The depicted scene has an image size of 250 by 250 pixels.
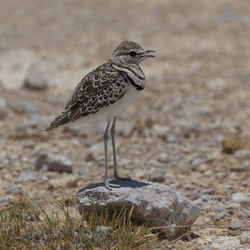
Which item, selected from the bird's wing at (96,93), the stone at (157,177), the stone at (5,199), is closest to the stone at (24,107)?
the stone at (5,199)

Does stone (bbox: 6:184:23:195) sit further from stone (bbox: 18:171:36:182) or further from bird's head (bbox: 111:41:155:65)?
bird's head (bbox: 111:41:155:65)

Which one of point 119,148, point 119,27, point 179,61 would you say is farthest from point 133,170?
point 119,27

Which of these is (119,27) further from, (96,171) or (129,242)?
(129,242)

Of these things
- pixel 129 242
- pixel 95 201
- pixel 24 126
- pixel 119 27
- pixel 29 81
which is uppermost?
pixel 119 27

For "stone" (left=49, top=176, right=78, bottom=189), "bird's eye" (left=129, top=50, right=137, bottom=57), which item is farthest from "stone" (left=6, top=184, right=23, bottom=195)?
"bird's eye" (left=129, top=50, right=137, bottom=57)

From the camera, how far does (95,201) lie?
5816mm

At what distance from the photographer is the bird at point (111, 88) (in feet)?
19.1

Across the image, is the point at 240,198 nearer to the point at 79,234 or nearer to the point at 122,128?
the point at 79,234

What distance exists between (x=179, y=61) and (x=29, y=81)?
503 cm

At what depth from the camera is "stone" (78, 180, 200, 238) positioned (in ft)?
18.9

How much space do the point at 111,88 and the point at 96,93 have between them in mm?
213

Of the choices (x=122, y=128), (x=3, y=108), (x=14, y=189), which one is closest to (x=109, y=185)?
(x=14, y=189)

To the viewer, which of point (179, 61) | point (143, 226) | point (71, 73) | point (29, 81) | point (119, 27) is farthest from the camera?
point (119, 27)

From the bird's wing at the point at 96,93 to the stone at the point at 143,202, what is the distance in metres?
0.90
